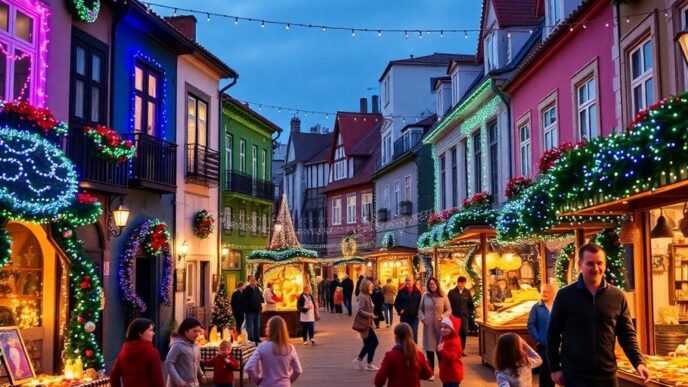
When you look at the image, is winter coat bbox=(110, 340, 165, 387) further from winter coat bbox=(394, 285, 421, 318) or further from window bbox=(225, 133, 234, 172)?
window bbox=(225, 133, 234, 172)

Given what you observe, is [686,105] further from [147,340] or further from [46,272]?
[46,272]

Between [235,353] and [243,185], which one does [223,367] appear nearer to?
[235,353]

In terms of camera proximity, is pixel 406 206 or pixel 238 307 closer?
pixel 238 307

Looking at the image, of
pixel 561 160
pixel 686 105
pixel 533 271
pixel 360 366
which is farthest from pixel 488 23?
pixel 686 105

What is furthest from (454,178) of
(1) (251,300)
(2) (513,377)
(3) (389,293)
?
(2) (513,377)

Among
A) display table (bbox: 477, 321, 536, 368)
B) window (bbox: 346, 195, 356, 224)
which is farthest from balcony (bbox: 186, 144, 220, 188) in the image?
window (bbox: 346, 195, 356, 224)

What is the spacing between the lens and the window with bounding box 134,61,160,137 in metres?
18.4

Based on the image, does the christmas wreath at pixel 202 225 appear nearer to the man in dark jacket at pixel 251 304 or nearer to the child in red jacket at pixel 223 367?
the man in dark jacket at pixel 251 304

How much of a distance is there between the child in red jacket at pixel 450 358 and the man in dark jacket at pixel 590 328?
4567mm

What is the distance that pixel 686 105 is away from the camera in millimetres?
7367

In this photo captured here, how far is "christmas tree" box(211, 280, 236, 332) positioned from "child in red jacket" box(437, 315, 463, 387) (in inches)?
480

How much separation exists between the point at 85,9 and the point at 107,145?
8.49 feet

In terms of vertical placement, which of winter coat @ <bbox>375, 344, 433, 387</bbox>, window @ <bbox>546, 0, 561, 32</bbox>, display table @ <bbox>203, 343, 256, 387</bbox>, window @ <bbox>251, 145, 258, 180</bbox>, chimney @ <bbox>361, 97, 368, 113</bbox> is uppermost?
chimney @ <bbox>361, 97, 368, 113</bbox>

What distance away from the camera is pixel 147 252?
60.9 ft
